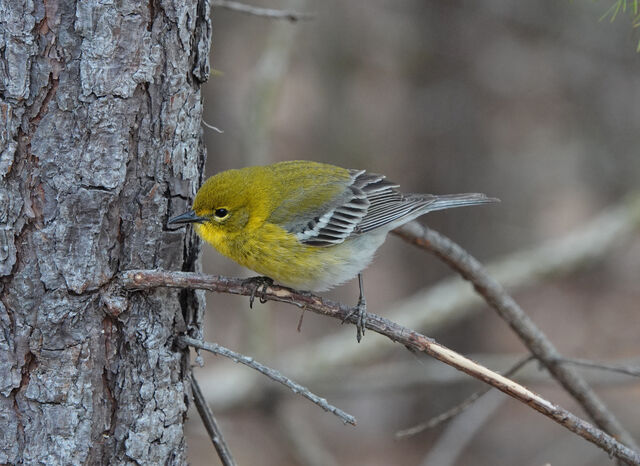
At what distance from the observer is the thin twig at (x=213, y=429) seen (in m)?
2.98

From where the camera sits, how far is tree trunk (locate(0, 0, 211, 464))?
8.21ft

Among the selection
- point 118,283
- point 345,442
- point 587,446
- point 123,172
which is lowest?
point 345,442

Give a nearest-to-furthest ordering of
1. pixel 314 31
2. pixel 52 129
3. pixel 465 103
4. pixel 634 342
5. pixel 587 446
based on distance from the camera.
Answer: pixel 52 129 → pixel 587 446 → pixel 465 103 → pixel 314 31 → pixel 634 342

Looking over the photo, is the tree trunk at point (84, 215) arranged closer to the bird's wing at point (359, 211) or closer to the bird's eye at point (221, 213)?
the bird's eye at point (221, 213)

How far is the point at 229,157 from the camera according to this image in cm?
912

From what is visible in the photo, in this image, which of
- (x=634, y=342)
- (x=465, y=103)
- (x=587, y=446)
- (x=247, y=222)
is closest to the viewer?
(x=247, y=222)

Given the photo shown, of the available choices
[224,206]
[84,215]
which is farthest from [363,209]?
[84,215]

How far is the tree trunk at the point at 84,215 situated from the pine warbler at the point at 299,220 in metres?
0.58

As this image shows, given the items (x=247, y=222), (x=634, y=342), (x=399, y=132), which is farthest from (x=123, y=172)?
(x=634, y=342)

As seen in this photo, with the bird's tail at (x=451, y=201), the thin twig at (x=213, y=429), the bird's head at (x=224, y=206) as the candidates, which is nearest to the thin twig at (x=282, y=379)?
the thin twig at (x=213, y=429)

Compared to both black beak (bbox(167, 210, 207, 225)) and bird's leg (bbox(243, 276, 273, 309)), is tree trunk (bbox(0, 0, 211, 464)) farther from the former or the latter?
bird's leg (bbox(243, 276, 273, 309))

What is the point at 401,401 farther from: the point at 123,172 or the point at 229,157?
the point at 123,172

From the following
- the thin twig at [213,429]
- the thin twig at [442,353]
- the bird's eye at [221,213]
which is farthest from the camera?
the bird's eye at [221,213]

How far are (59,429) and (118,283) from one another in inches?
22.5
